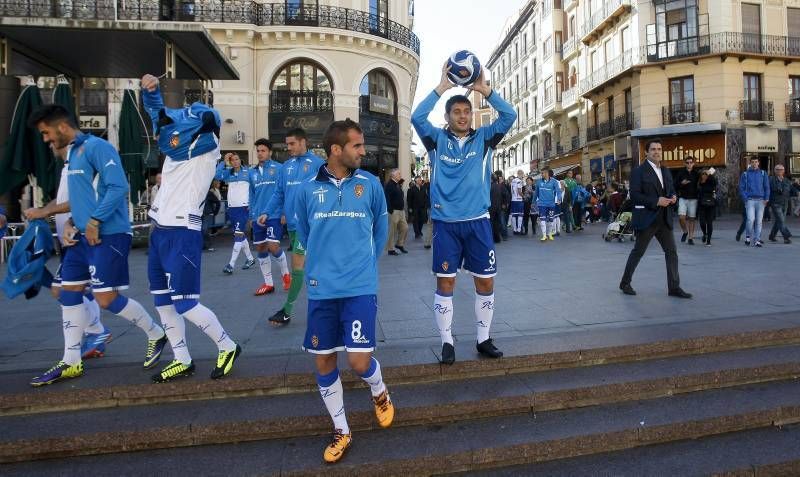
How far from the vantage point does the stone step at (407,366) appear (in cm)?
370

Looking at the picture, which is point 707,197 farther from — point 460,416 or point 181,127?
point 181,127

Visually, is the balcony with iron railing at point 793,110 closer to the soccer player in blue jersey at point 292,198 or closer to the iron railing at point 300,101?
the iron railing at point 300,101

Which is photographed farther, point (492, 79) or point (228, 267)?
point (492, 79)

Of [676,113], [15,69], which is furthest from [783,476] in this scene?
[676,113]

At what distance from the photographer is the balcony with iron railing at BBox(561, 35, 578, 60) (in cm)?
3761

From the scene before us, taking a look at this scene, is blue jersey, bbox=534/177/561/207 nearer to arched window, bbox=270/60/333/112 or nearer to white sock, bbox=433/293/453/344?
white sock, bbox=433/293/453/344

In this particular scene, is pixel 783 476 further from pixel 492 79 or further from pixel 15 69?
pixel 492 79

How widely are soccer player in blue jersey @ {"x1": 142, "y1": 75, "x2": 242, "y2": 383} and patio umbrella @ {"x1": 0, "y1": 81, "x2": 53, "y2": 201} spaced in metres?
2.03

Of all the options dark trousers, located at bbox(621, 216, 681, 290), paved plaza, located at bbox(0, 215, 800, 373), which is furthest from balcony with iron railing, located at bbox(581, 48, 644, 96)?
dark trousers, located at bbox(621, 216, 681, 290)

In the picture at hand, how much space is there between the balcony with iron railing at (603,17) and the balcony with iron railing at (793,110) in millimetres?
10416

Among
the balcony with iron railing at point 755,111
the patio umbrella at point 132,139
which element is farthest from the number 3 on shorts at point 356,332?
the balcony with iron railing at point 755,111

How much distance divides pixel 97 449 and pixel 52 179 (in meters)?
3.33

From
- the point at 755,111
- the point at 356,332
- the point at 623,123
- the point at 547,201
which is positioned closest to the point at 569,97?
the point at 623,123

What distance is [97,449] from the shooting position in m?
3.22
